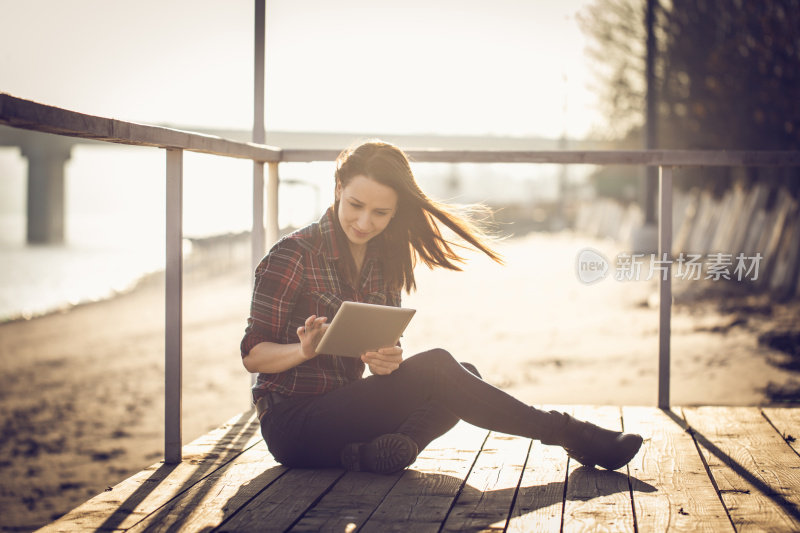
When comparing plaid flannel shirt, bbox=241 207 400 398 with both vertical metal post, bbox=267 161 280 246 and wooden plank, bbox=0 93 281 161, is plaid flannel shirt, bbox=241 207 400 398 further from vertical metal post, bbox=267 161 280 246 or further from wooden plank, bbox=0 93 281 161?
vertical metal post, bbox=267 161 280 246

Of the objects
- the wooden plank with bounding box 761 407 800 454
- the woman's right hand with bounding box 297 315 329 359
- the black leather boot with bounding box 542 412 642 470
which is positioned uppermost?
the woman's right hand with bounding box 297 315 329 359

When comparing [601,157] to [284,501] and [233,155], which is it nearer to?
Result: [233,155]

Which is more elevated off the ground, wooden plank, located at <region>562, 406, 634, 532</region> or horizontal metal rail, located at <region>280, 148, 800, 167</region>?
horizontal metal rail, located at <region>280, 148, 800, 167</region>

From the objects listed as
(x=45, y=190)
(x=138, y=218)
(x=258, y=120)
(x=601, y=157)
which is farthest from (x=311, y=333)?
(x=138, y=218)

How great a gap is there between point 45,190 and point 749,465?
49491 mm

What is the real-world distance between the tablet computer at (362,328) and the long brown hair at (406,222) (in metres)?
0.37

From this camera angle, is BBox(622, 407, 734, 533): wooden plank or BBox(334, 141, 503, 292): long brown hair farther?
BBox(334, 141, 503, 292): long brown hair

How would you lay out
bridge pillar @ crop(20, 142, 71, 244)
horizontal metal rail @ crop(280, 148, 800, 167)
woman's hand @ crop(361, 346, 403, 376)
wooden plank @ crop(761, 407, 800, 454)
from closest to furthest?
woman's hand @ crop(361, 346, 403, 376)
wooden plank @ crop(761, 407, 800, 454)
horizontal metal rail @ crop(280, 148, 800, 167)
bridge pillar @ crop(20, 142, 71, 244)

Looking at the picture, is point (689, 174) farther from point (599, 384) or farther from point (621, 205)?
point (599, 384)

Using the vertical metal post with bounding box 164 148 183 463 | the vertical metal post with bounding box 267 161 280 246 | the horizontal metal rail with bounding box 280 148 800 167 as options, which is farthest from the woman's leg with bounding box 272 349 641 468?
the vertical metal post with bounding box 267 161 280 246

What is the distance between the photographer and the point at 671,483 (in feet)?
8.57

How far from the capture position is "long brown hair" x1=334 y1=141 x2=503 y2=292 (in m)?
2.73

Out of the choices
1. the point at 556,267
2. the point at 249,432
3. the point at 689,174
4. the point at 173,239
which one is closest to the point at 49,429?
the point at 249,432

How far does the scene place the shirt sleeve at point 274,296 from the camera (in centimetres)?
261
